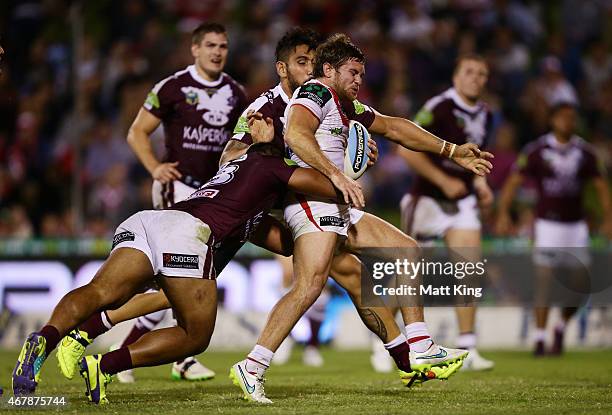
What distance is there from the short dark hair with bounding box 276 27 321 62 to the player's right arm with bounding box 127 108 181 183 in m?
1.44

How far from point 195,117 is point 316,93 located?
7.84ft

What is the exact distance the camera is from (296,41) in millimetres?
8406

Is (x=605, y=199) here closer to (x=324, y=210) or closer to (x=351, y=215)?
(x=351, y=215)

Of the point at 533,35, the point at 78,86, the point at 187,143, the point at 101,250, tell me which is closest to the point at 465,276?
the point at 187,143

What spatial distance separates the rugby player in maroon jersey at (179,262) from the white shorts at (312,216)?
127mm

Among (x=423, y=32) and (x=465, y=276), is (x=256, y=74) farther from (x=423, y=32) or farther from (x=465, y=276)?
(x=465, y=276)

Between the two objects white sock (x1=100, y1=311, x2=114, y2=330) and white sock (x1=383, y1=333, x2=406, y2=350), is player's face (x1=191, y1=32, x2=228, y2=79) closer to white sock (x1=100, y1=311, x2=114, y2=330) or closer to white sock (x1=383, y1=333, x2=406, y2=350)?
white sock (x1=100, y1=311, x2=114, y2=330)

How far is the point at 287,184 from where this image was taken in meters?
7.28

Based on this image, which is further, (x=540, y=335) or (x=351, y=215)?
(x=540, y=335)

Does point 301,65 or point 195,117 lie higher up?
point 301,65

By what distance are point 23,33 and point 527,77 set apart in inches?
328

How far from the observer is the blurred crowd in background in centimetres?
1563

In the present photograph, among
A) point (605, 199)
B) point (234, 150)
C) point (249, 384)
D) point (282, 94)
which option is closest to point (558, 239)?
point (605, 199)

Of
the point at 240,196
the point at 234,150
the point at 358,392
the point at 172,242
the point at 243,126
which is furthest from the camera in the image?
the point at 243,126
